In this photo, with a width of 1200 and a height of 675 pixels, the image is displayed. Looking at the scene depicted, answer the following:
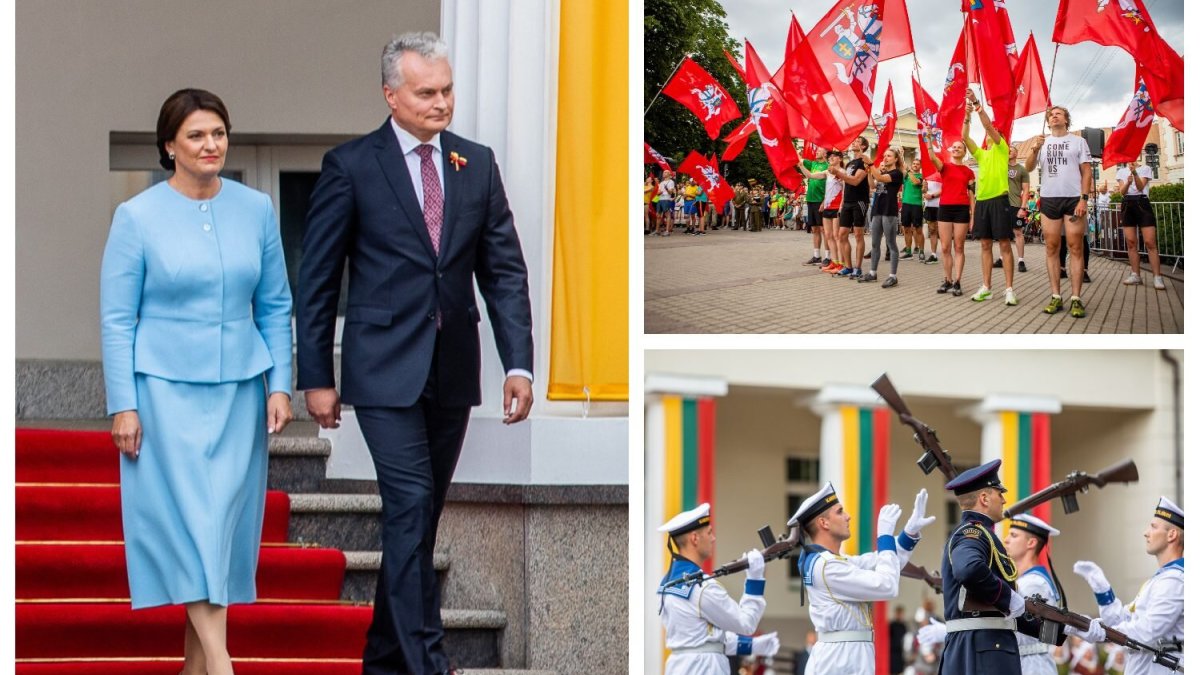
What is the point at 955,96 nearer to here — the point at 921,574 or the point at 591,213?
the point at 591,213

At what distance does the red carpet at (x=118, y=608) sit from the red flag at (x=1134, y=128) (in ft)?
12.1

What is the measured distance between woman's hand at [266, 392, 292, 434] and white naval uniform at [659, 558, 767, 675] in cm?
169

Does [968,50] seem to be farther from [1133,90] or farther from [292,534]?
[292,534]

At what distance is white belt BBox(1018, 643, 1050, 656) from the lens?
18.5 ft

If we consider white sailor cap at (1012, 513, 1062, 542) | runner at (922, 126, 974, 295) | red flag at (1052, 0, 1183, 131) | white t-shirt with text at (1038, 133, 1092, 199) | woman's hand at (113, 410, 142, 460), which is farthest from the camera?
runner at (922, 126, 974, 295)

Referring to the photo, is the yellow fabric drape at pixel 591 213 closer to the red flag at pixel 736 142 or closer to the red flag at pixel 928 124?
the red flag at pixel 736 142

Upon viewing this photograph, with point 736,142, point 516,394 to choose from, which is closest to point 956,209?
point 736,142

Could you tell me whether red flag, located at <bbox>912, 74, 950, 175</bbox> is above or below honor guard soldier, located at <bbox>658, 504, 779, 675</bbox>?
above

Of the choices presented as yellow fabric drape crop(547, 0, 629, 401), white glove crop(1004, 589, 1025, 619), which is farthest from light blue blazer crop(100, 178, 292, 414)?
white glove crop(1004, 589, 1025, 619)

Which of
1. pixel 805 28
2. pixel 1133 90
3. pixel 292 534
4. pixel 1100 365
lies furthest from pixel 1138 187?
pixel 292 534

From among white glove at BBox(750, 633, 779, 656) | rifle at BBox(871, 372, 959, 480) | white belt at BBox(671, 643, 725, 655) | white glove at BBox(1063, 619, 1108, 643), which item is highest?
rifle at BBox(871, 372, 959, 480)

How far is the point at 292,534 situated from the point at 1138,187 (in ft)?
12.2

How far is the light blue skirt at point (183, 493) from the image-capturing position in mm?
4633

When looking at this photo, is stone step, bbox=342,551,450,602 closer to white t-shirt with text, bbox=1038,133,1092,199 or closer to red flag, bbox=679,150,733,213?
red flag, bbox=679,150,733,213
